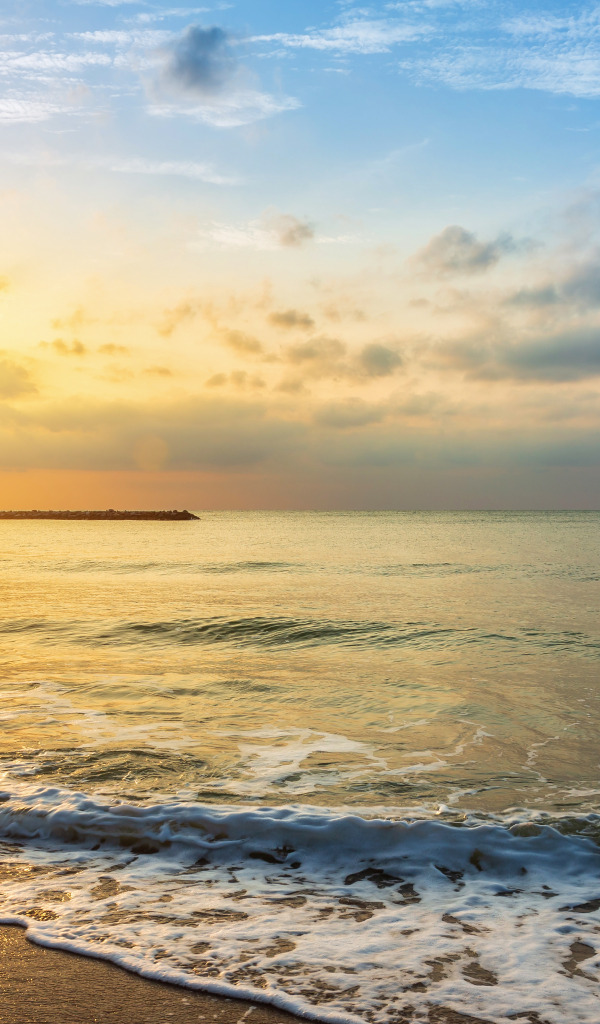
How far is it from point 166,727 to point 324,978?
229 inches

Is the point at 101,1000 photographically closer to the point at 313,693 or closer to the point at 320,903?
the point at 320,903

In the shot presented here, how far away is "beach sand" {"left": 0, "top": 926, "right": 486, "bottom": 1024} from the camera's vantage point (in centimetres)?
329

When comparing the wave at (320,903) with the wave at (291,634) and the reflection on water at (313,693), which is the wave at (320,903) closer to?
the reflection on water at (313,693)

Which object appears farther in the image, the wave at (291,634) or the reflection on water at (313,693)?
the wave at (291,634)

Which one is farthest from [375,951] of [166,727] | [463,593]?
[463,593]

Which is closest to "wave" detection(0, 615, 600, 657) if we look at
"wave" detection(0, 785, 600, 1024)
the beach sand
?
"wave" detection(0, 785, 600, 1024)

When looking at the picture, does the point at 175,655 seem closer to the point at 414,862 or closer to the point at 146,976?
the point at 414,862

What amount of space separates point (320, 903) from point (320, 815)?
4.55ft

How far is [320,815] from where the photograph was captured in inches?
237

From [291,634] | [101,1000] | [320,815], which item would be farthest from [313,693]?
[101,1000]

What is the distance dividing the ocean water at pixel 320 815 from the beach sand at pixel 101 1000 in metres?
0.10

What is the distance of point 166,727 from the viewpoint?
9.15m

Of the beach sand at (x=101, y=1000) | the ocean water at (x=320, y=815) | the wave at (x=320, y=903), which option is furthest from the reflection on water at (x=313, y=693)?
the beach sand at (x=101, y=1000)

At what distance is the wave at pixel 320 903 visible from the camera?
3623mm
